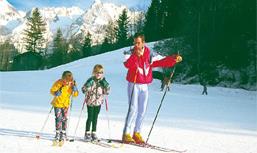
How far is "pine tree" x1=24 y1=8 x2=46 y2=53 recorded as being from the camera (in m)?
78.7

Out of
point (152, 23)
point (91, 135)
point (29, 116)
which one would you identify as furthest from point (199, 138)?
point (152, 23)

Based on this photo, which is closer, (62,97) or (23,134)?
(62,97)

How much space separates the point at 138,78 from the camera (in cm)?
762

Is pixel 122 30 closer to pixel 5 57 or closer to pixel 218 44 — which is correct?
pixel 5 57

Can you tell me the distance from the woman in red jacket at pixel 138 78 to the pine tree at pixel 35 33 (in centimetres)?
7241

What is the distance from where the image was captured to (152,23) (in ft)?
238

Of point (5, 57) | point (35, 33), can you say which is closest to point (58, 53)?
point (35, 33)

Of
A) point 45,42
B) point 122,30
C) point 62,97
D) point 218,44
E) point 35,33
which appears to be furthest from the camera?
point 45,42

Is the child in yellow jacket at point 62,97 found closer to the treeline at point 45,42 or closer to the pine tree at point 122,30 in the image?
the treeline at point 45,42

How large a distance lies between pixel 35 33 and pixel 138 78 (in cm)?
7491

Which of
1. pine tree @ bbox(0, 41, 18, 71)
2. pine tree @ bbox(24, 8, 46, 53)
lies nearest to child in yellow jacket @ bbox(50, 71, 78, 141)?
pine tree @ bbox(24, 8, 46, 53)

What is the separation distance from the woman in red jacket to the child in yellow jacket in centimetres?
103

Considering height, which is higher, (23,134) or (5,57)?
(5,57)

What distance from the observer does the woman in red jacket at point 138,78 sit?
7.64m
